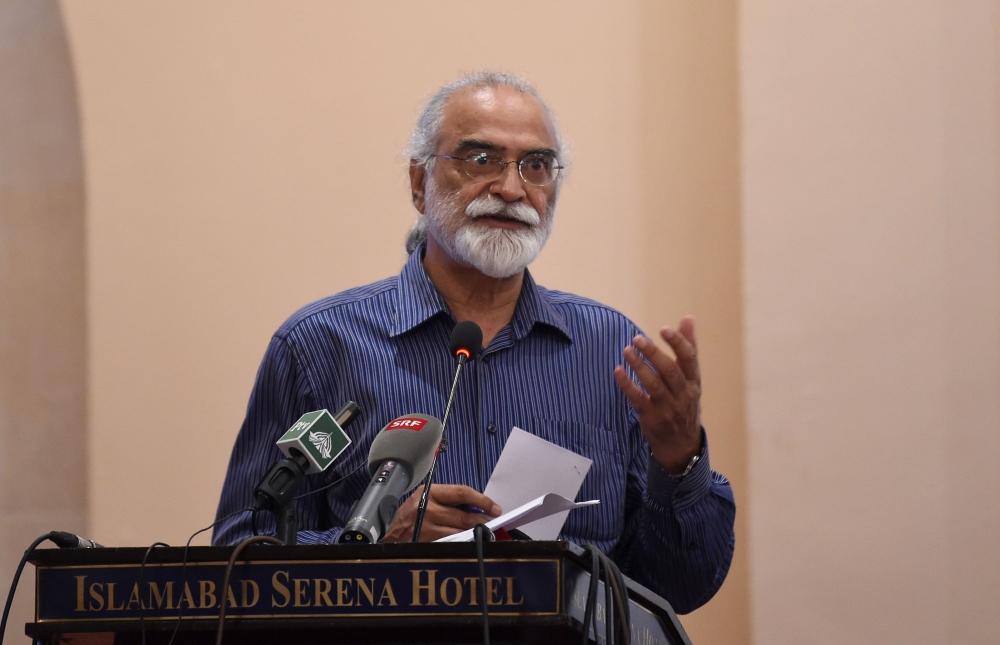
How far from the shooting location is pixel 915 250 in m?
3.06

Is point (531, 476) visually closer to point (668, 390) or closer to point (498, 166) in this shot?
point (668, 390)

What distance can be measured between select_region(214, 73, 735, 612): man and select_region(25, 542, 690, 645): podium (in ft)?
2.46

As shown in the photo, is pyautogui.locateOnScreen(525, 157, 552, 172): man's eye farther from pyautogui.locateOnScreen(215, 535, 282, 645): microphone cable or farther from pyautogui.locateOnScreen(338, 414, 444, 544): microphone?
pyautogui.locateOnScreen(215, 535, 282, 645): microphone cable

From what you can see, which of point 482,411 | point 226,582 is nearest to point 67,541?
point 226,582

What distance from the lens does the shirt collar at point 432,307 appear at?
2.29m

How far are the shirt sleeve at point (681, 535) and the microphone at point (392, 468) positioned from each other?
663 mm

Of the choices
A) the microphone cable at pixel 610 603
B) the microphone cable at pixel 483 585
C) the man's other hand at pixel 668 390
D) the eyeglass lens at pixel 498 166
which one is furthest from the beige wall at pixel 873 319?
the microphone cable at pixel 483 585

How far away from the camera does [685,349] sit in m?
1.72

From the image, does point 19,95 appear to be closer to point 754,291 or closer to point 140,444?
point 140,444

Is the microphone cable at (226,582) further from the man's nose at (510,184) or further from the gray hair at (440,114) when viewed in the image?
the gray hair at (440,114)

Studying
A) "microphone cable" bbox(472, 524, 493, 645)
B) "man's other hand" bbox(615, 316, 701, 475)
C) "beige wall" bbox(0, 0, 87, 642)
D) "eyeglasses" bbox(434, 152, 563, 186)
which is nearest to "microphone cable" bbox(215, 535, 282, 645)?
"microphone cable" bbox(472, 524, 493, 645)

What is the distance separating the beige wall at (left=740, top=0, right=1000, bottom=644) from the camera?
9.78 feet

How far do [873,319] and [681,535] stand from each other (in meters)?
1.29

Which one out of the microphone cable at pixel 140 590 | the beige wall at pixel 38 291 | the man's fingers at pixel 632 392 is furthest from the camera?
the beige wall at pixel 38 291
